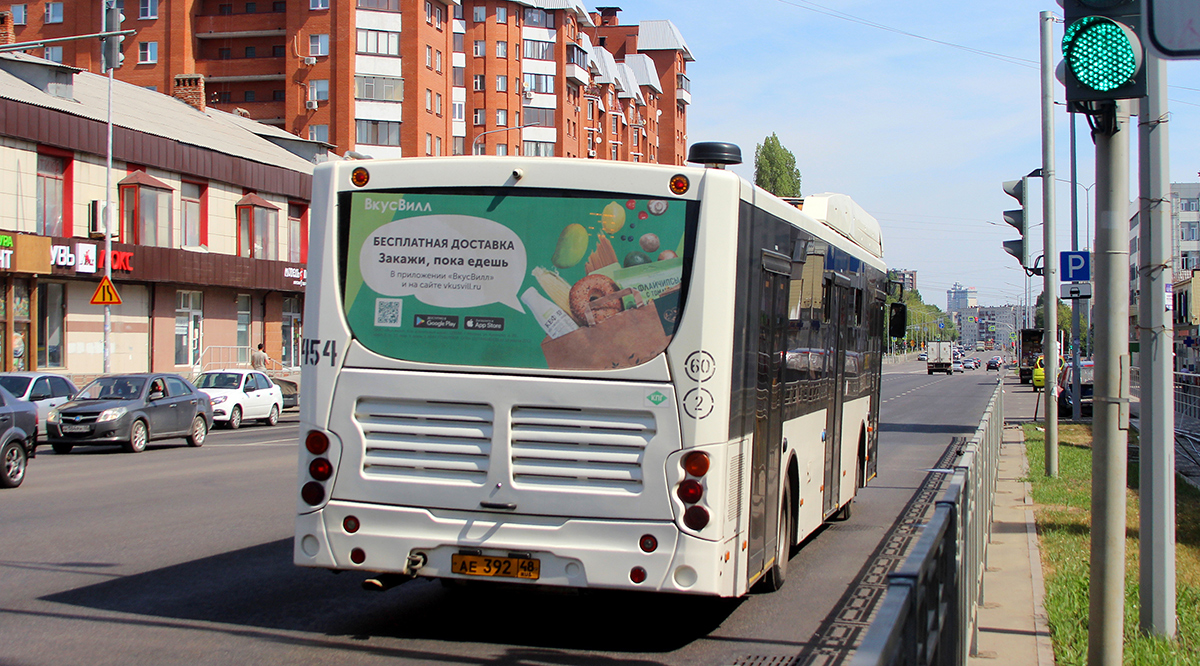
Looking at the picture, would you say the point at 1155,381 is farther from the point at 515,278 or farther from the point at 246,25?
the point at 246,25

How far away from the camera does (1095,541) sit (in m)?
5.65

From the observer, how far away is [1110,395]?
18.3ft

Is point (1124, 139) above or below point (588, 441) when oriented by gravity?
above

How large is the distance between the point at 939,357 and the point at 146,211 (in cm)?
6775

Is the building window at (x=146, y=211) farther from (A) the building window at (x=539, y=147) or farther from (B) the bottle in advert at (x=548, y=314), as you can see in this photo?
(A) the building window at (x=539, y=147)

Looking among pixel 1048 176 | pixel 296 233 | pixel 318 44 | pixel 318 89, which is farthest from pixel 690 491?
pixel 318 44

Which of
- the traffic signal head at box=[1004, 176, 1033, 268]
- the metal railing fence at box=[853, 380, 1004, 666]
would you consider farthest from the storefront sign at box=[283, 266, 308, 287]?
the metal railing fence at box=[853, 380, 1004, 666]

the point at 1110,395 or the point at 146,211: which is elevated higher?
the point at 146,211

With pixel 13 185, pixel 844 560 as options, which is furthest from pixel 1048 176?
pixel 13 185

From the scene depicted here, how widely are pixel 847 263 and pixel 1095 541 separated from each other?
18.9ft

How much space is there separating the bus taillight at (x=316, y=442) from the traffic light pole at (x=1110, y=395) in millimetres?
4166

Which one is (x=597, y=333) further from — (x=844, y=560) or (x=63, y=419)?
(x=63, y=419)

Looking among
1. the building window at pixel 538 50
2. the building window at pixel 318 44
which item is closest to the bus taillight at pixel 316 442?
the building window at pixel 318 44

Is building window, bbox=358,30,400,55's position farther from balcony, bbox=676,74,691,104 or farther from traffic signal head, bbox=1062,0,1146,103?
traffic signal head, bbox=1062,0,1146,103
